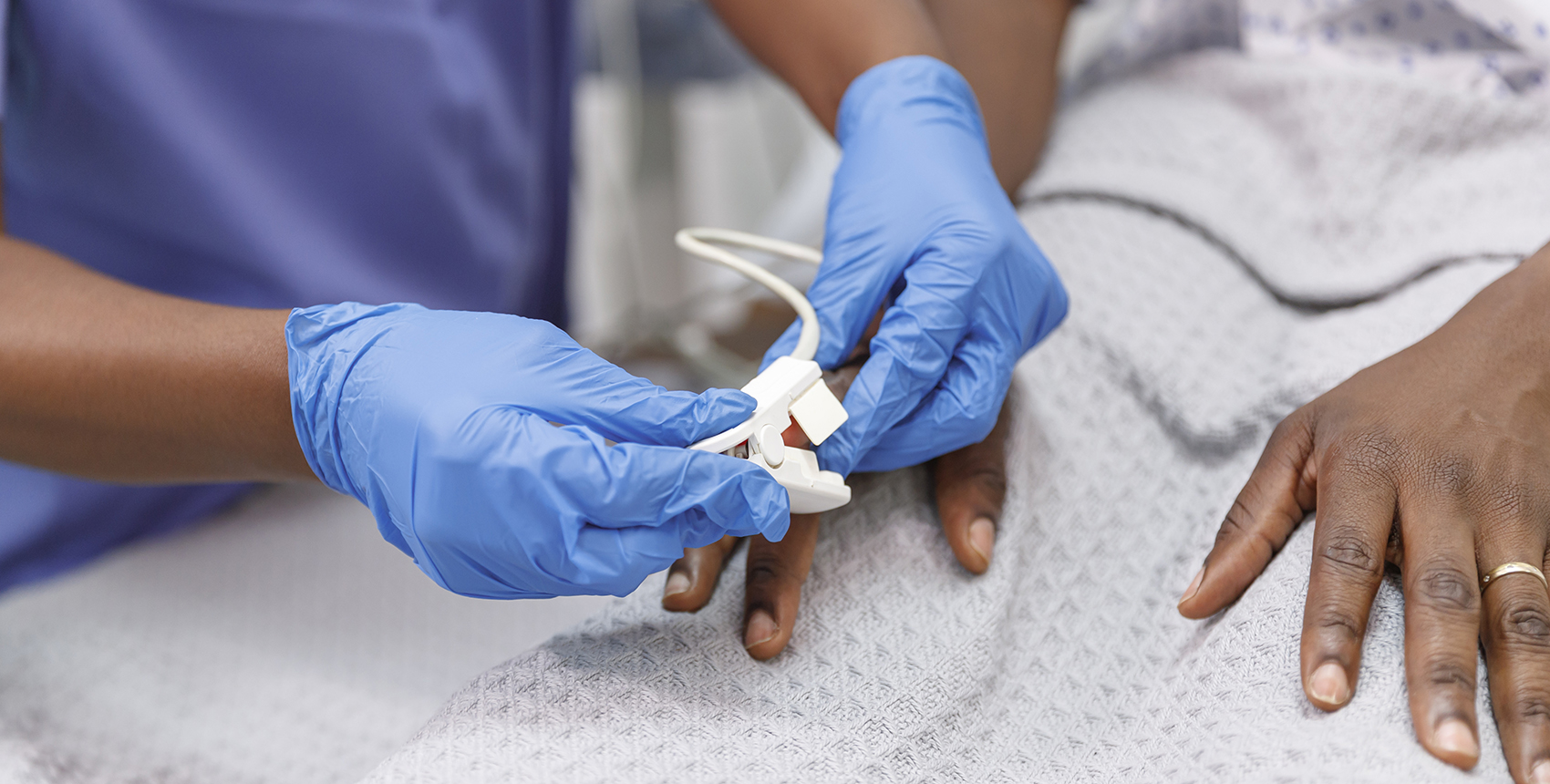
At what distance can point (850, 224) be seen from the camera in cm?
75

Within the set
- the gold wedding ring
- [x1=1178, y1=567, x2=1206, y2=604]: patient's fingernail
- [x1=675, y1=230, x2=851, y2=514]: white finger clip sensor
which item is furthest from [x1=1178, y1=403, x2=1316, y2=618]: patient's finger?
[x1=675, y1=230, x2=851, y2=514]: white finger clip sensor

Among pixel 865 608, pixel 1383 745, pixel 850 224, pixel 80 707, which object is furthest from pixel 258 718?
pixel 1383 745

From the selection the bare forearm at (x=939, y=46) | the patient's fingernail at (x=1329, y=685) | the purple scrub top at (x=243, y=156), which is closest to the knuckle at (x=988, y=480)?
the patient's fingernail at (x=1329, y=685)

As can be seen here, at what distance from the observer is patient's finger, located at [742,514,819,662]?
58 centimetres

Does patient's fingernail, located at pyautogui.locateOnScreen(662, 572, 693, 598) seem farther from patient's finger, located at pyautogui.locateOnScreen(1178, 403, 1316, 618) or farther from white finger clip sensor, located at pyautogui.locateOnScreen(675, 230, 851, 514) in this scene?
patient's finger, located at pyautogui.locateOnScreen(1178, 403, 1316, 618)

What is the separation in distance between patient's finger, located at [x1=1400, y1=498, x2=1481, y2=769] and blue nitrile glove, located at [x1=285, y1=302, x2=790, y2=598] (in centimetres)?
33

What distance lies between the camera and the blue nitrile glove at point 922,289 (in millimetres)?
649

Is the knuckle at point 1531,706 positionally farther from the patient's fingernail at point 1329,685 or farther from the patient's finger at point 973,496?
the patient's finger at point 973,496

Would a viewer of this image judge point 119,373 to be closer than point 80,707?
Yes

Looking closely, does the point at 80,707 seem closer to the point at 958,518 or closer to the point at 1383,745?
the point at 958,518

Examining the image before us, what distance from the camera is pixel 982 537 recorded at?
0.65m

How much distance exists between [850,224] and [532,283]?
57 centimetres

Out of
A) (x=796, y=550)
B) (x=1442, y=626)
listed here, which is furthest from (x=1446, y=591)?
(x=796, y=550)

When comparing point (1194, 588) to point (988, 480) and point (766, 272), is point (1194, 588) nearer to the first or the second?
point (988, 480)
